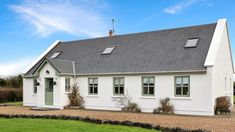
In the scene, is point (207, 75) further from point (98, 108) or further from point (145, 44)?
point (98, 108)

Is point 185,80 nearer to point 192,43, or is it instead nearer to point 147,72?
point 147,72

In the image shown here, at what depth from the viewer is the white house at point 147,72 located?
824 inches

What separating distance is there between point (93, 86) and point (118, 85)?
254cm

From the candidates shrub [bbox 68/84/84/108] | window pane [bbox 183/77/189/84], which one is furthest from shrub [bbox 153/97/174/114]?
shrub [bbox 68/84/84/108]

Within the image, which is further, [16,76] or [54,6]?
[16,76]

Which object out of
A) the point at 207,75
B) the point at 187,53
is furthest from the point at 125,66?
the point at 207,75

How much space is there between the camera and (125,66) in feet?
80.2

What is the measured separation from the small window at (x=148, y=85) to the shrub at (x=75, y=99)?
6118mm

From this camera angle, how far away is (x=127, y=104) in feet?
77.6

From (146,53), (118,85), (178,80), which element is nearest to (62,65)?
(118,85)

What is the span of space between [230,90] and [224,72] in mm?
3867

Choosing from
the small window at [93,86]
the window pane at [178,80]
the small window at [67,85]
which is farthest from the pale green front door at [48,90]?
the window pane at [178,80]

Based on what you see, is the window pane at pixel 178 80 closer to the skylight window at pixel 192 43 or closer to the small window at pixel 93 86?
the skylight window at pixel 192 43

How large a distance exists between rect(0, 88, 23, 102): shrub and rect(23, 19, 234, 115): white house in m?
6.87
